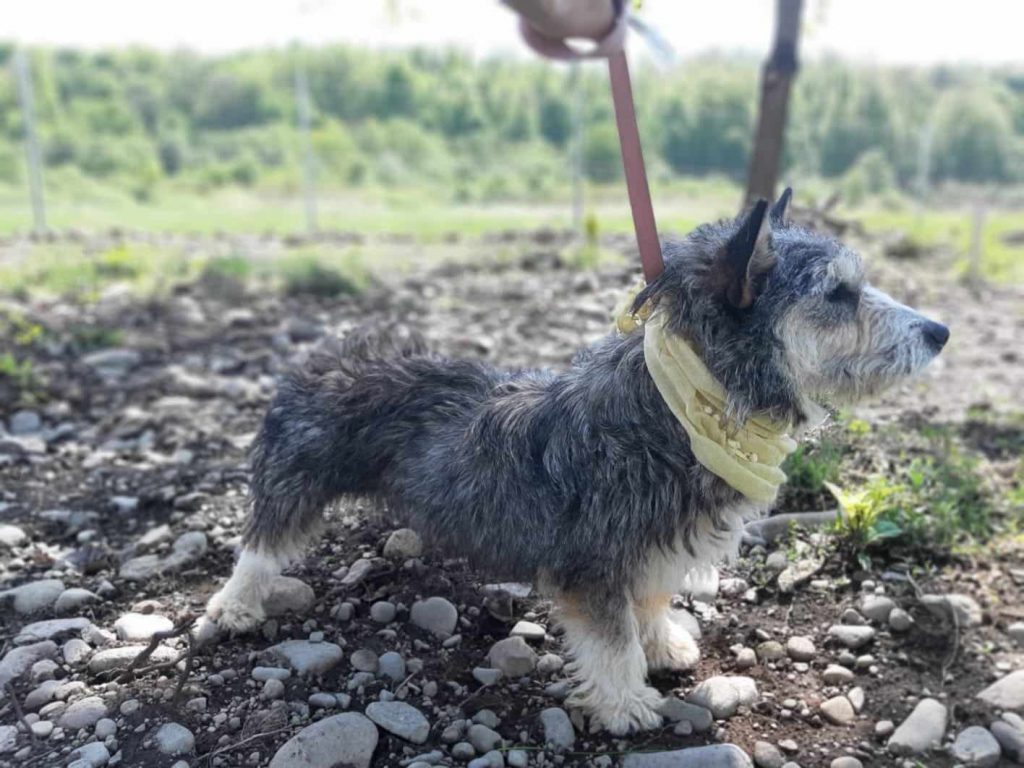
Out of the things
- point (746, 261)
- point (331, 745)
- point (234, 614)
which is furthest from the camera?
point (234, 614)

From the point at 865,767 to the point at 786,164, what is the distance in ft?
59.6

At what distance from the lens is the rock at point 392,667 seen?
14.6 ft

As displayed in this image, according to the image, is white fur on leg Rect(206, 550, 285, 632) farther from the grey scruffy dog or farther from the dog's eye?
the dog's eye

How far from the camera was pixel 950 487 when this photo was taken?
6129 millimetres

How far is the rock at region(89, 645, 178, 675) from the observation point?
4.51 meters

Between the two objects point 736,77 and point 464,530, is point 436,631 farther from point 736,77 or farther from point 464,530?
point 736,77

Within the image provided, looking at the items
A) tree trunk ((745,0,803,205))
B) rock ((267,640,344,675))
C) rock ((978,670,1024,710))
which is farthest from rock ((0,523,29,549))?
tree trunk ((745,0,803,205))

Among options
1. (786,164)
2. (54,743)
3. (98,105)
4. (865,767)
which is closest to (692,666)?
(865,767)

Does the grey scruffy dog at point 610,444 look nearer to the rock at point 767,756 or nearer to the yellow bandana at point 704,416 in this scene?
the yellow bandana at point 704,416

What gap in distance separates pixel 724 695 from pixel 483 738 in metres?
1.12

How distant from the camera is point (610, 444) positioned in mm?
3969

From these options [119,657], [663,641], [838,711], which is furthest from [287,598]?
[838,711]

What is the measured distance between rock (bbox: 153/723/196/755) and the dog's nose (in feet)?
11.2

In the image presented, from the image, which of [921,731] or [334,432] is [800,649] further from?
[334,432]
